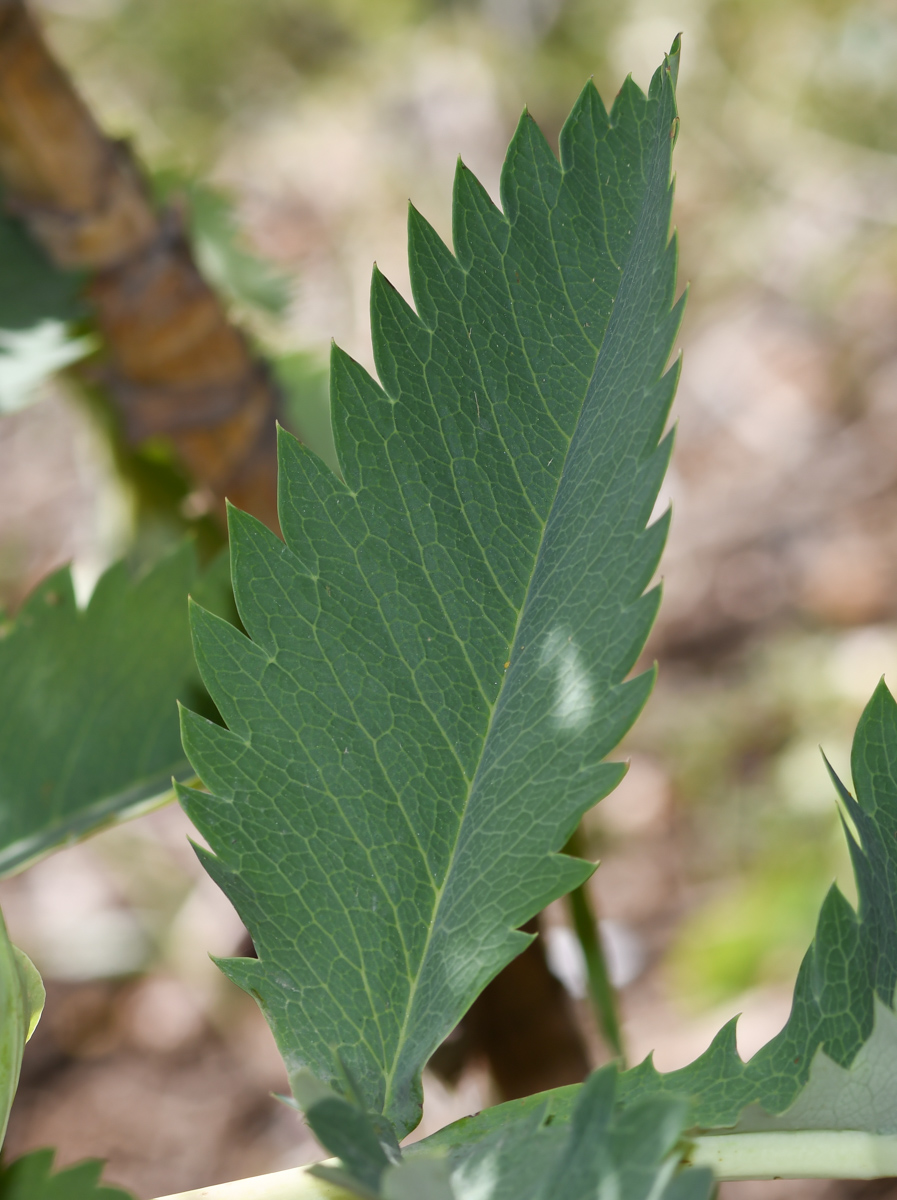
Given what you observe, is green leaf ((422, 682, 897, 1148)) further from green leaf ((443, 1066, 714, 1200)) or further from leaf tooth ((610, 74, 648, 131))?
leaf tooth ((610, 74, 648, 131))

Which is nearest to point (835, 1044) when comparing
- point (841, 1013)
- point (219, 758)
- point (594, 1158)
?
point (841, 1013)

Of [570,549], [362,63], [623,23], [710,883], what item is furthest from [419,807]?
[362,63]

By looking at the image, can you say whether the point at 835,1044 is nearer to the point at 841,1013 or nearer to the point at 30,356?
the point at 841,1013

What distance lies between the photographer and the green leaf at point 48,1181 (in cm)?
49

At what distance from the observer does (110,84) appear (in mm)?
3133

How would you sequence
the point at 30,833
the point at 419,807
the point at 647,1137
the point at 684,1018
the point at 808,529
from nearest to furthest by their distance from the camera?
the point at 647,1137 → the point at 419,807 → the point at 30,833 → the point at 684,1018 → the point at 808,529

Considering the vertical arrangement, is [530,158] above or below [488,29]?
below

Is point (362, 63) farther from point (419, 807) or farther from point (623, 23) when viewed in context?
point (419, 807)

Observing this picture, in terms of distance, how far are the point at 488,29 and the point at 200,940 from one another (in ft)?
9.16

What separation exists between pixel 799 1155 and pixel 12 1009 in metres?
0.24

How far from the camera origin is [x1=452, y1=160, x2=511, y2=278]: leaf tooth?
1.27 feet

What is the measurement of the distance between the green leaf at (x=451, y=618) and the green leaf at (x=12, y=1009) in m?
0.07

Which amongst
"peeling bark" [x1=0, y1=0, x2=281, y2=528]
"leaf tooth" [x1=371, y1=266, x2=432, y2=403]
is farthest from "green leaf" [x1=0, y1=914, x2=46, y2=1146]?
"peeling bark" [x1=0, y1=0, x2=281, y2=528]

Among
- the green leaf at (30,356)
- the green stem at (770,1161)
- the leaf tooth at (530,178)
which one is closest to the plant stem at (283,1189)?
the green stem at (770,1161)
